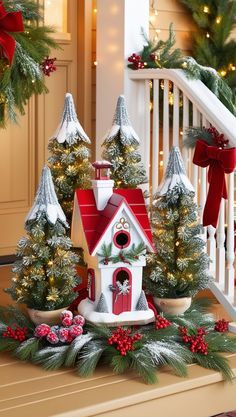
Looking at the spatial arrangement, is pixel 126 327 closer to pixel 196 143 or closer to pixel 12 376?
pixel 12 376

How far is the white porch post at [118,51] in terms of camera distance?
445cm

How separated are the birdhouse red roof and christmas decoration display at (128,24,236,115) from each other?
89cm

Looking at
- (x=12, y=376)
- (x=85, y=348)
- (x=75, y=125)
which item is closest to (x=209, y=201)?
(x=75, y=125)

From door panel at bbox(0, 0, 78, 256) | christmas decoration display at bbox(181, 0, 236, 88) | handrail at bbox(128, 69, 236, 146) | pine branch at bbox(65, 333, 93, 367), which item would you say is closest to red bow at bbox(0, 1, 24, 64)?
handrail at bbox(128, 69, 236, 146)

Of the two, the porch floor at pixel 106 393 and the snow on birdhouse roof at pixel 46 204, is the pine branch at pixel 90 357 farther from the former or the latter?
the snow on birdhouse roof at pixel 46 204

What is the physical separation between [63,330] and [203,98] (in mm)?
1355

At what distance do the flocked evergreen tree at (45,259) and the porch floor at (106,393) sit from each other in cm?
28

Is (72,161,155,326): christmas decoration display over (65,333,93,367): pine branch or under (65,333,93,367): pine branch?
over

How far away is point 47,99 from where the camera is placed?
16.2ft

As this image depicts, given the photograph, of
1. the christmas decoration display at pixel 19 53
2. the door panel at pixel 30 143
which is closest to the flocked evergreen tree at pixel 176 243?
the christmas decoration display at pixel 19 53

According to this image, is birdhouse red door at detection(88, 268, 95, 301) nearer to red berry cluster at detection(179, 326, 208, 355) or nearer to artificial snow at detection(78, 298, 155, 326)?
artificial snow at detection(78, 298, 155, 326)

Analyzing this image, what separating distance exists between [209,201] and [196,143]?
0.89 ft

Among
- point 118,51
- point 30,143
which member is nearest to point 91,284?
point 118,51

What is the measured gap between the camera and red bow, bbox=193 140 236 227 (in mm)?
3697
